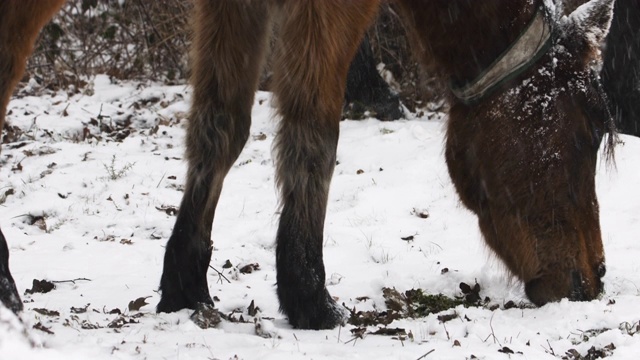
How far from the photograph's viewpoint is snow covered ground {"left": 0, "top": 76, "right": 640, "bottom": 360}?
3.40m

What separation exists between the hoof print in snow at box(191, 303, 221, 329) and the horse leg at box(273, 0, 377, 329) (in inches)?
12.4

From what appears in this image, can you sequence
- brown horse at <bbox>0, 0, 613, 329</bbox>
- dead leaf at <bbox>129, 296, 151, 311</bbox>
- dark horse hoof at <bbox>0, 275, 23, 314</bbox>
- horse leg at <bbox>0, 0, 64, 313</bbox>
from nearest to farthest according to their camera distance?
dark horse hoof at <bbox>0, 275, 23, 314</bbox> → horse leg at <bbox>0, 0, 64, 313</bbox> → brown horse at <bbox>0, 0, 613, 329</bbox> → dead leaf at <bbox>129, 296, 151, 311</bbox>

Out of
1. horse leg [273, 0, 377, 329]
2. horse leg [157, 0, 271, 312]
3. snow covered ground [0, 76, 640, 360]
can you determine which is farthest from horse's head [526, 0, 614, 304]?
horse leg [157, 0, 271, 312]

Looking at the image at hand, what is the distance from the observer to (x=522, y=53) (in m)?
3.93

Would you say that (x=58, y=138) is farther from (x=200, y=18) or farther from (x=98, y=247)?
(x=200, y=18)

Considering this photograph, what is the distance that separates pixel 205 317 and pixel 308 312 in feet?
1.57

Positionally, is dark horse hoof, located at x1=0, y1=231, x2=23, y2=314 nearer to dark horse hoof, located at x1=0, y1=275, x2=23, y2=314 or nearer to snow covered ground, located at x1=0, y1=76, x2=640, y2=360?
dark horse hoof, located at x1=0, y1=275, x2=23, y2=314

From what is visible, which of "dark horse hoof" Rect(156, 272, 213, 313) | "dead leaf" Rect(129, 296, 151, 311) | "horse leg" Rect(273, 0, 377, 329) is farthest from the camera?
"dead leaf" Rect(129, 296, 151, 311)

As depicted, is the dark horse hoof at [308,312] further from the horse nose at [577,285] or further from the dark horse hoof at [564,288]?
the horse nose at [577,285]

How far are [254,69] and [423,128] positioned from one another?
4.01m

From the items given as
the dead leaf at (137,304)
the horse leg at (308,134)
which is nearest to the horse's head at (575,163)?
the horse leg at (308,134)

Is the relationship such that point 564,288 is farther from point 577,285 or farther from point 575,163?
point 575,163

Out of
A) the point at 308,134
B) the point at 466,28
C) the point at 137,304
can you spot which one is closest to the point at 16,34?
the point at 308,134

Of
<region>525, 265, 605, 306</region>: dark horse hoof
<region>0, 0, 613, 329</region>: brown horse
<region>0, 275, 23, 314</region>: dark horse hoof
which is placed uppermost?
<region>0, 0, 613, 329</region>: brown horse
